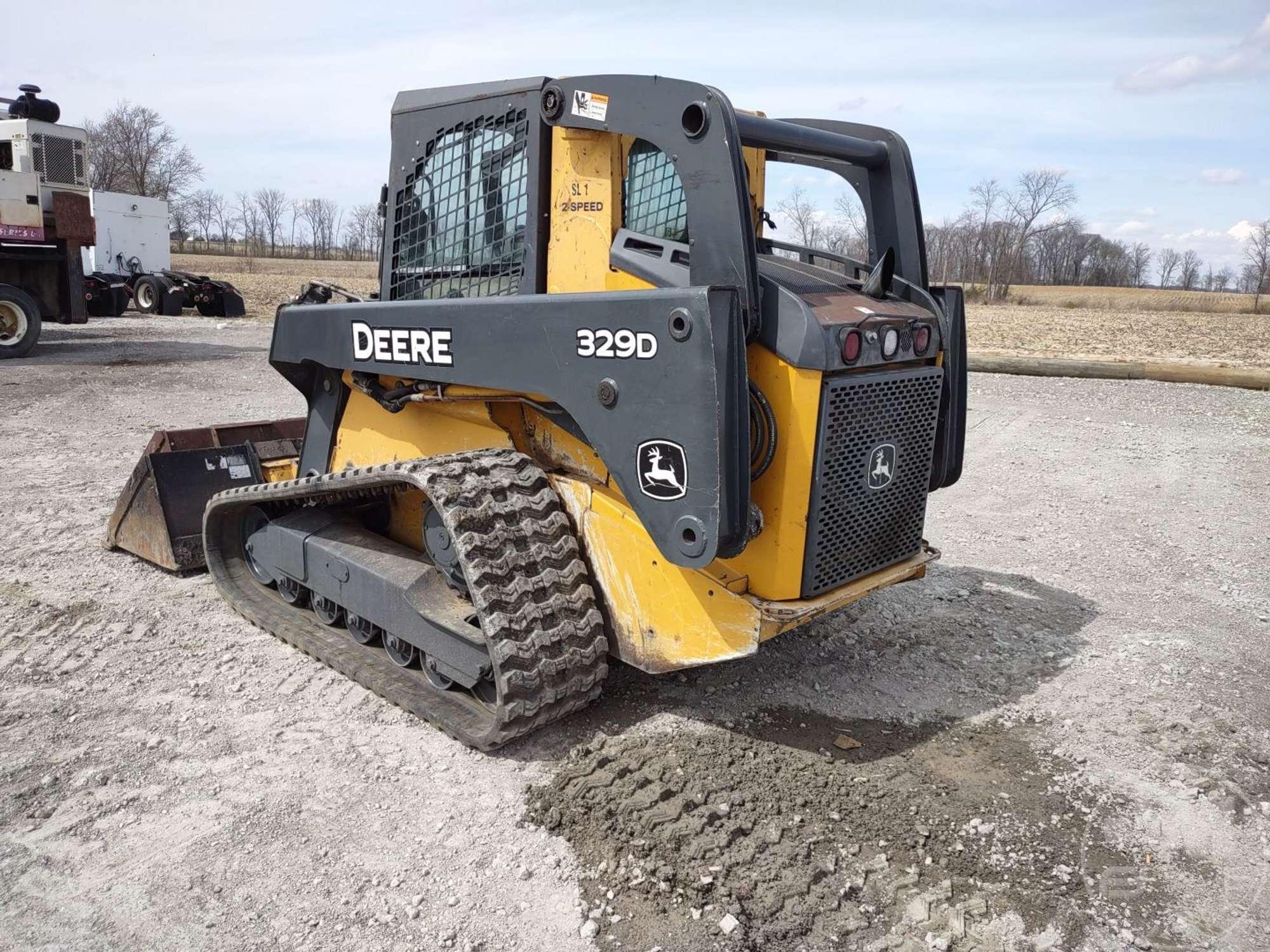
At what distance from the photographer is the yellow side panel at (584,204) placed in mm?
3514

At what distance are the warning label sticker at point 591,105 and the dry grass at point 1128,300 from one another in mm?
47048

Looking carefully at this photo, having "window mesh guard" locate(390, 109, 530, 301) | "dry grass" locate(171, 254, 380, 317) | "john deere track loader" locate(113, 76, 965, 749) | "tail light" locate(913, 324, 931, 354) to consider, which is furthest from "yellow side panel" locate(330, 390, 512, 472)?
"dry grass" locate(171, 254, 380, 317)

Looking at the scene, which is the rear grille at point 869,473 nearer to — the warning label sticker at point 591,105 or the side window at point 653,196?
the side window at point 653,196

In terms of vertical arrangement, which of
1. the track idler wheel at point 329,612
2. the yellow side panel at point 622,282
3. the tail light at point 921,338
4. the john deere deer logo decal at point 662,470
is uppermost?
the yellow side panel at point 622,282

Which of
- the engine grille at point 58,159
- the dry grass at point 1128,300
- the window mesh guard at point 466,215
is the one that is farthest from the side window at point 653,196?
the dry grass at point 1128,300

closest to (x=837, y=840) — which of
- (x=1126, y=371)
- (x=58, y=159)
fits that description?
(x=1126, y=371)

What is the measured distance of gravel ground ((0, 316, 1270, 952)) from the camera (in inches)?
106

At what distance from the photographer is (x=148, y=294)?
70.3ft

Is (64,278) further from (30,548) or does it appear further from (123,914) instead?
(123,914)

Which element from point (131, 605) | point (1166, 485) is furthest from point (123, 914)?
point (1166, 485)

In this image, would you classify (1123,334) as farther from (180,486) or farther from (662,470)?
(662,470)

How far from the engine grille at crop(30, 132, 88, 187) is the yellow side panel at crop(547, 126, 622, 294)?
13.9 m

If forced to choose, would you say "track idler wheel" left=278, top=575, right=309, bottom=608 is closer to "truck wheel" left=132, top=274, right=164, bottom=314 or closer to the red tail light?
the red tail light

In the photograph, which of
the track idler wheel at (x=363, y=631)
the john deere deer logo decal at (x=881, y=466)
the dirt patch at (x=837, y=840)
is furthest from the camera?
the track idler wheel at (x=363, y=631)
